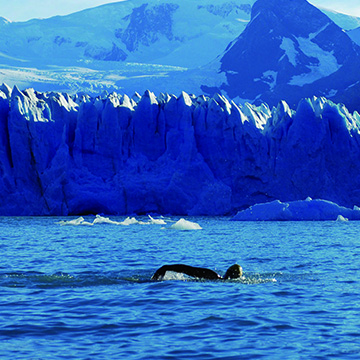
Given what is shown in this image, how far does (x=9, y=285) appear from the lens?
11938 mm

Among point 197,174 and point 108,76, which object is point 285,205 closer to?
point 197,174

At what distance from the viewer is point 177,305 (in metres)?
10.1

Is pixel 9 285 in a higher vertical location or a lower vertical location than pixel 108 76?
lower

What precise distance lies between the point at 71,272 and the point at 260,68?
332 ft

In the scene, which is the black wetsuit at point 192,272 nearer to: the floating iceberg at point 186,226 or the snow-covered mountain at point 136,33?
the floating iceberg at point 186,226

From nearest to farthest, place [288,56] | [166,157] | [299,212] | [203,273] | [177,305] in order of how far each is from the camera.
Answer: [177,305], [203,273], [299,212], [166,157], [288,56]

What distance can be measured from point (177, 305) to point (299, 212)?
24.7 meters

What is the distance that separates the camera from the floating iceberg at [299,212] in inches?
1323

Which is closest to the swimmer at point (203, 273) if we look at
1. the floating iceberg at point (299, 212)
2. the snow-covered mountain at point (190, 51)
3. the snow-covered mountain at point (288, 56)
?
the floating iceberg at point (299, 212)

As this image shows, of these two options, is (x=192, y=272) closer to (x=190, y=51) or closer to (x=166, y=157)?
(x=166, y=157)

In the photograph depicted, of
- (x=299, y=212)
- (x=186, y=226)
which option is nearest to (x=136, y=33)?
(x=299, y=212)

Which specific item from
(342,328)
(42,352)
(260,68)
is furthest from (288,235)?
(260,68)

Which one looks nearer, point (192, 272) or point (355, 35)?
point (192, 272)

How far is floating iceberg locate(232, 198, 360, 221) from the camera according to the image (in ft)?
110
